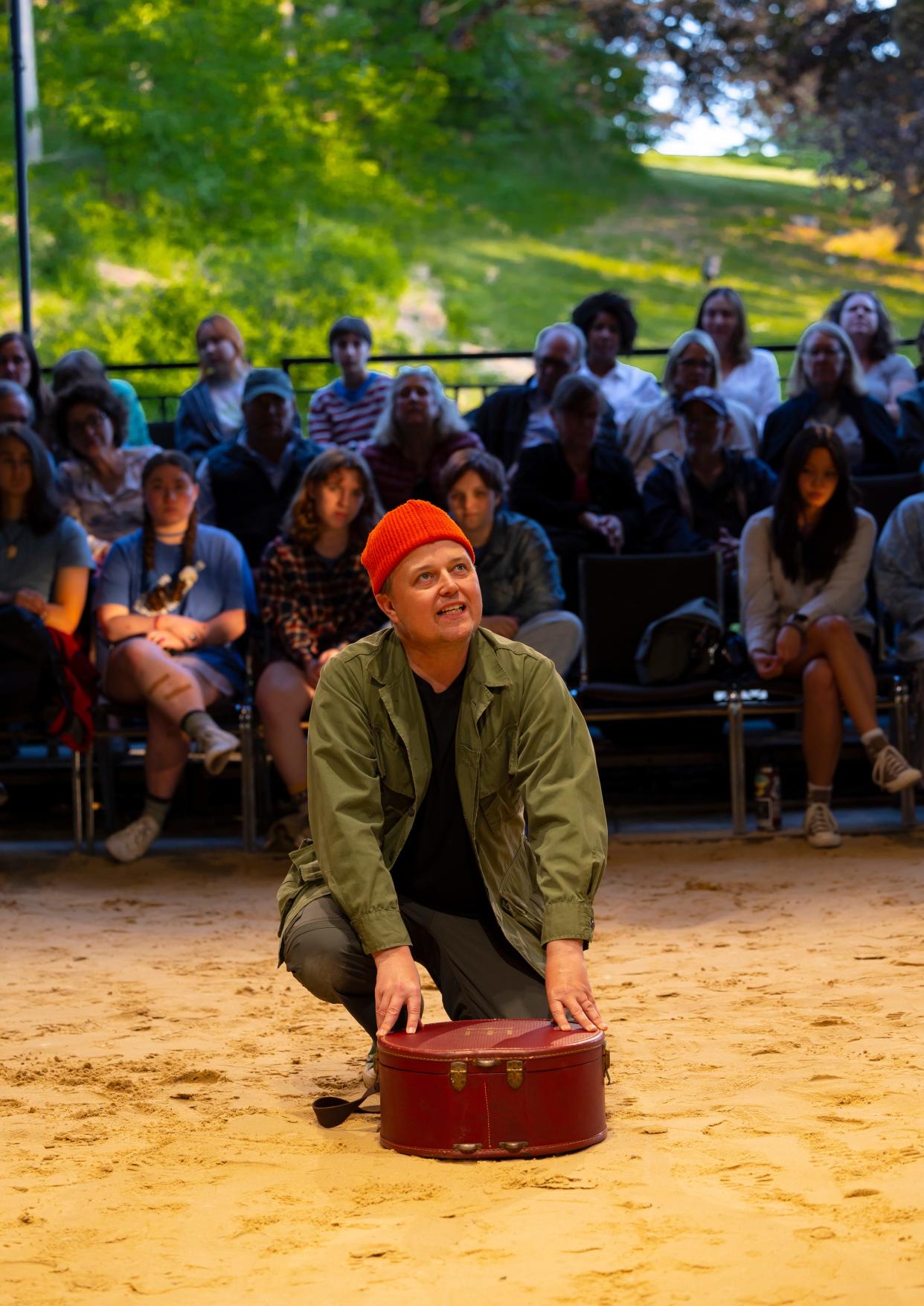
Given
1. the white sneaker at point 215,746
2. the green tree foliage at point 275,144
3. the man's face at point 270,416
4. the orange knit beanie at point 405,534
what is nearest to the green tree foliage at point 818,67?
the green tree foliage at point 275,144

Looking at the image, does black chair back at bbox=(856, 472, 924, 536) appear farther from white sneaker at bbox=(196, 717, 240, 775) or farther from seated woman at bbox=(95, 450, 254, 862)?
white sneaker at bbox=(196, 717, 240, 775)

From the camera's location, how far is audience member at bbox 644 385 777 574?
7227 mm

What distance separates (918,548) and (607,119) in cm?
2049

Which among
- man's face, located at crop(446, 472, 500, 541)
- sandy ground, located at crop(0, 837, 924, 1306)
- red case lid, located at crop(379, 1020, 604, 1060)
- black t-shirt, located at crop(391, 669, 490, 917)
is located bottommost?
sandy ground, located at crop(0, 837, 924, 1306)

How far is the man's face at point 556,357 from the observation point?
782 cm

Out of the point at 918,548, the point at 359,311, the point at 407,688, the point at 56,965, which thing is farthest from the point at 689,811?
the point at 359,311

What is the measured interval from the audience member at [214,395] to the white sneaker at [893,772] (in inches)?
139

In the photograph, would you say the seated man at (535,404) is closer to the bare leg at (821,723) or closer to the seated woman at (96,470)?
the seated woman at (96,470)

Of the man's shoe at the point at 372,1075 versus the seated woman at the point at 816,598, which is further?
the seated woman at the point at 816,598

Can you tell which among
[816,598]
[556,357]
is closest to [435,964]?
[816,598]

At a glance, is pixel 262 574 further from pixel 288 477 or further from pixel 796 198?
pixel 796 198

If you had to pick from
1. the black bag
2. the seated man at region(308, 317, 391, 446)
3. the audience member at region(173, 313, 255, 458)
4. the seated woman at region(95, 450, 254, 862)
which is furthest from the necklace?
the black bag

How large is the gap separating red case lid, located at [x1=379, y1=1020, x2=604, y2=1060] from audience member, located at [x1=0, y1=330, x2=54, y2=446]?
542 cm

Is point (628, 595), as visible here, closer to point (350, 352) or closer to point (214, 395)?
point (350, 352)
